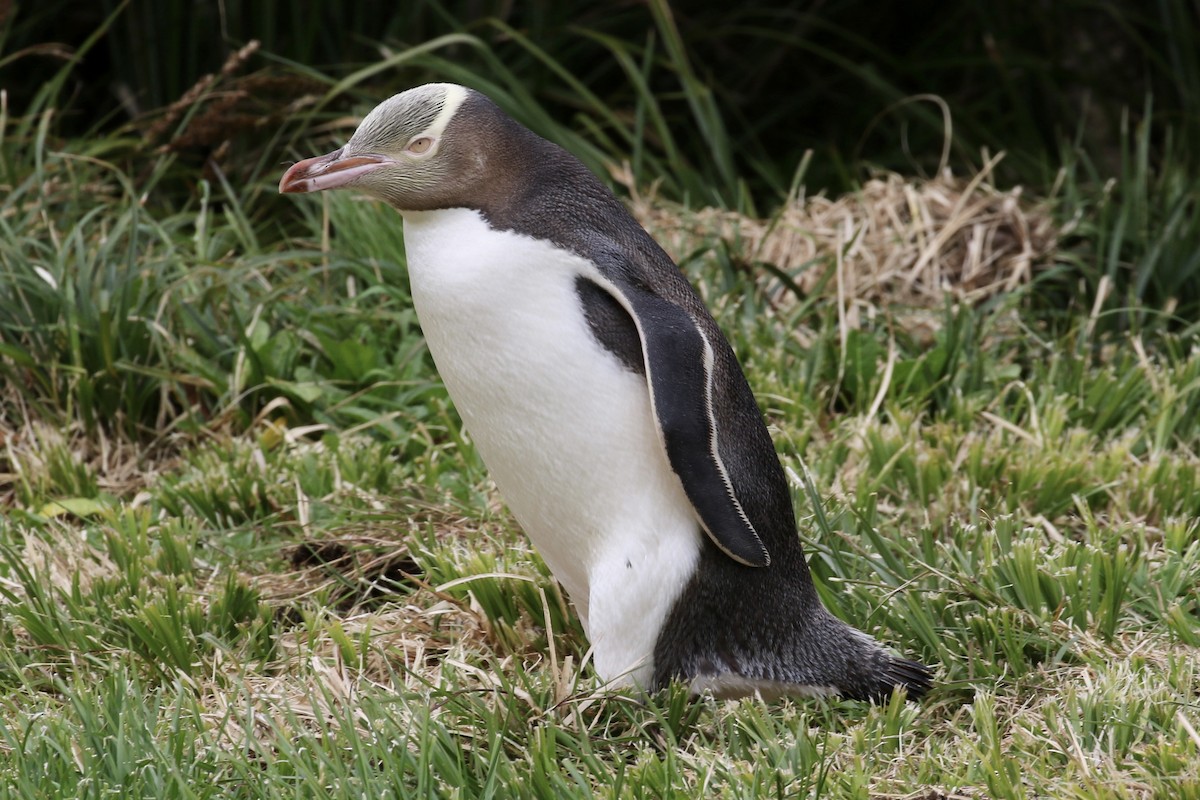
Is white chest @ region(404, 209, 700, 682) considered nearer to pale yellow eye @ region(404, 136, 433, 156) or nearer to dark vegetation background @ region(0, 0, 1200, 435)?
pale yellow eye @ region(404, 136, 433, 156)

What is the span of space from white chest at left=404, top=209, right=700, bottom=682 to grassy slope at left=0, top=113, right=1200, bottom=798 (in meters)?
0.17

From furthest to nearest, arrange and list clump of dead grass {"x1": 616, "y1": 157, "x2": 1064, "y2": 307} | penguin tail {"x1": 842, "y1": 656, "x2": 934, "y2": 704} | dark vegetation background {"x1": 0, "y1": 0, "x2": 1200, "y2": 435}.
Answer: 1. clump of dead grass {"x1": 616, "y1": 157, "x2": 1064, "y2": 307}
2. dark vegetation background {"x1": 0, "y1": 0, "x2": 1200, "y2": 435}
3. penguin tail {"x1": 842, "y1": 656, "x2": 934, "y2": 704}

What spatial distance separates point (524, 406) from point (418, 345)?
146cm

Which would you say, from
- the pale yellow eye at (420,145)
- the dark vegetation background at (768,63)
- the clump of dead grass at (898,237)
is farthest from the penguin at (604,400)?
the dark vegetation background at (768,63)

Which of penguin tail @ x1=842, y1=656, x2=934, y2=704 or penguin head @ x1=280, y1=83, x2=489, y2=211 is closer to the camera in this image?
penguin head @ x1=280, y1=83, x2=489, y2=211

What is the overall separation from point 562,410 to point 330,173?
0.48 meters

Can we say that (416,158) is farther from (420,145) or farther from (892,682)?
(892,682)

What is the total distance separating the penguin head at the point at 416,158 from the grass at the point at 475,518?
630mm

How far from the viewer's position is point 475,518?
2.86 meters

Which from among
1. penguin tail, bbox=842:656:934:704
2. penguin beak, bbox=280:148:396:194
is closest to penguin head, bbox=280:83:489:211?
penguin beak, bbox=280:148:396:194

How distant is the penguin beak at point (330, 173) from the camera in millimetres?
2104

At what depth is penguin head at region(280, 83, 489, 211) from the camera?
2.10 metres

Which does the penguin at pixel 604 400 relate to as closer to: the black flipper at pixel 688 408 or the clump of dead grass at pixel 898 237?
the black flipper at pixel 688 408

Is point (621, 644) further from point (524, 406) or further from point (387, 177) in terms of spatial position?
point (387, 177)
